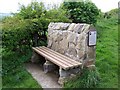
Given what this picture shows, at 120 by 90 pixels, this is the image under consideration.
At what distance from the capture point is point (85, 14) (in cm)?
848

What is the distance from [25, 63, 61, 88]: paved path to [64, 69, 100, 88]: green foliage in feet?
1.03

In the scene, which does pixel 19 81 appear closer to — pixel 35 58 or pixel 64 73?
pixel 64 73

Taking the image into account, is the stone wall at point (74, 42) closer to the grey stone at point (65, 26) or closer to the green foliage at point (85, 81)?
the grey stone at point (65, 26)

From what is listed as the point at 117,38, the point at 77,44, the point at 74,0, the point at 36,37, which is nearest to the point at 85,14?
the point at 74,0

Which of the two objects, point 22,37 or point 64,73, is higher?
point 22,37

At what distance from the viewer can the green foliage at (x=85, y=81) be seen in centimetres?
404

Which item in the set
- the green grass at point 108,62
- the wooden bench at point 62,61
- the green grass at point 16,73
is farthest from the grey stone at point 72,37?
the green grass at point 16,73

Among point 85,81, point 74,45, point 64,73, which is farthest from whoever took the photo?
point 74,45

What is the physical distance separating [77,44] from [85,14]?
4.27 meters

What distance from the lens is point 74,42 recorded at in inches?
181

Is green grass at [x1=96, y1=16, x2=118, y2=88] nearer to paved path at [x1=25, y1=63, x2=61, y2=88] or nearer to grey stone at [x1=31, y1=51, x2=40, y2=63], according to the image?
paved path at [x1=25, y1=63, x2=61, y2=88]

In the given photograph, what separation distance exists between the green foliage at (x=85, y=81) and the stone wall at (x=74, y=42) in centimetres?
29

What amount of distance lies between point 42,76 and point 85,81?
1.23 metres

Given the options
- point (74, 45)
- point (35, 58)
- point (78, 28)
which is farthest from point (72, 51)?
point (35, 58)
